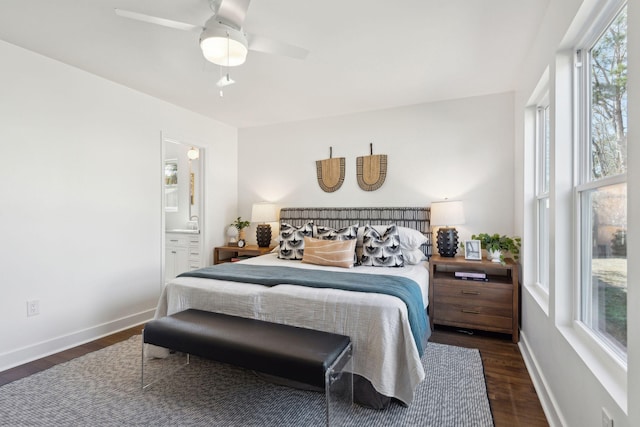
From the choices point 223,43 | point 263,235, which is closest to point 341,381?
point 223,43

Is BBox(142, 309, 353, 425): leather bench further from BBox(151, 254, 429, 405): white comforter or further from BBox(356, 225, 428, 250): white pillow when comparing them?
BBox(356, 225, 428, 250): white pillow

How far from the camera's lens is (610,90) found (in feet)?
4.64

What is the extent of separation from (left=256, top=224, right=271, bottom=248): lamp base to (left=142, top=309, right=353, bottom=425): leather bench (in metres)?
2.15

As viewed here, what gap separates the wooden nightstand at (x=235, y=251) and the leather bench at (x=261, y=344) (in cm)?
191

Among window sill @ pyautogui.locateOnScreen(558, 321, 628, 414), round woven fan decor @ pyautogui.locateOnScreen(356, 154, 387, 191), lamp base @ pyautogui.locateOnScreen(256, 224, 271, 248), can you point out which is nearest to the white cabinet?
lamp base @ pyautogui.locateOnScreen(256, 224, 271, 248)

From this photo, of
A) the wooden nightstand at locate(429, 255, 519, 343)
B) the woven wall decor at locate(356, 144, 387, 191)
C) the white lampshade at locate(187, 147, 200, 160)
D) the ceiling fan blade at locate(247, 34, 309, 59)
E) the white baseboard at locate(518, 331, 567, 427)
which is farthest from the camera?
the white lampshade at locate(187, 147, 200, 160)

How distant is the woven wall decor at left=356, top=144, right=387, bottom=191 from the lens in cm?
389

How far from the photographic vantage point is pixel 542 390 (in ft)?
6.52

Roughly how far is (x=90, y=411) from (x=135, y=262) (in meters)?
1.73

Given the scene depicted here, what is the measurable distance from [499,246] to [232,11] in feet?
9.74

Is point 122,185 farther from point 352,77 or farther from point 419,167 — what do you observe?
point 419,167

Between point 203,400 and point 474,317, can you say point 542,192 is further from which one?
point 203,400

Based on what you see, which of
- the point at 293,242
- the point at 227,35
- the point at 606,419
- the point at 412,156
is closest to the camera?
the point at 606,419

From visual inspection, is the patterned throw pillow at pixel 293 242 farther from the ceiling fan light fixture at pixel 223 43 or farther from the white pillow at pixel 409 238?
the ceiling fan light fixture at pixel 223 43
